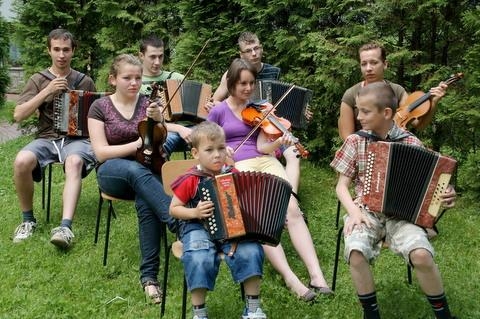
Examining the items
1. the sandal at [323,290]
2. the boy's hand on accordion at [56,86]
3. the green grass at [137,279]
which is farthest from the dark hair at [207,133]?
the boy's hand on accordion at [56,86]

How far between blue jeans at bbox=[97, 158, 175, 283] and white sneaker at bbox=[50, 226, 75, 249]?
769mm

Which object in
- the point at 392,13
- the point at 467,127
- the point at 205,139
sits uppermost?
the point at 392,13

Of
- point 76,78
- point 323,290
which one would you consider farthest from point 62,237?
point 323,290

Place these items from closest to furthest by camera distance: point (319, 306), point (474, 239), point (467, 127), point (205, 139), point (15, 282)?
point (205, 139), point (319, 306), point (15, 282), point (474, 239), point (467, 127)

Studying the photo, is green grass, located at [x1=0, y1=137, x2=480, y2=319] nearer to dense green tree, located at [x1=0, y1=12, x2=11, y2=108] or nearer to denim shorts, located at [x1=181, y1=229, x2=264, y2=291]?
denim shorts, located at [x1=181, y1=229, x2=264, y2=291]

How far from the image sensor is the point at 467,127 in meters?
5.62

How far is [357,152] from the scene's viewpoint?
3.36 metres

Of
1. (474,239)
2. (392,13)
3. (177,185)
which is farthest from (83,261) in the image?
(392,13)

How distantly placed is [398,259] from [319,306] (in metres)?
1.04

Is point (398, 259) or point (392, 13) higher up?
point (392, 13)

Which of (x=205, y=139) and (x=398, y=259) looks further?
(x=398, y=259)

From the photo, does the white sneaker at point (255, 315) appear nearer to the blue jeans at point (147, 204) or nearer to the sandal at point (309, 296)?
the sandal at point (309, 296)

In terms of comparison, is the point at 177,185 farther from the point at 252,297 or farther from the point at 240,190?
the point at 252,297

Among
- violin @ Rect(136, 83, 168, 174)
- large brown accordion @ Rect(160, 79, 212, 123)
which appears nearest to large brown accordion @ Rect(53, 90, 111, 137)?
large brown accordion @ Rect(160, 79, 212, 123)
